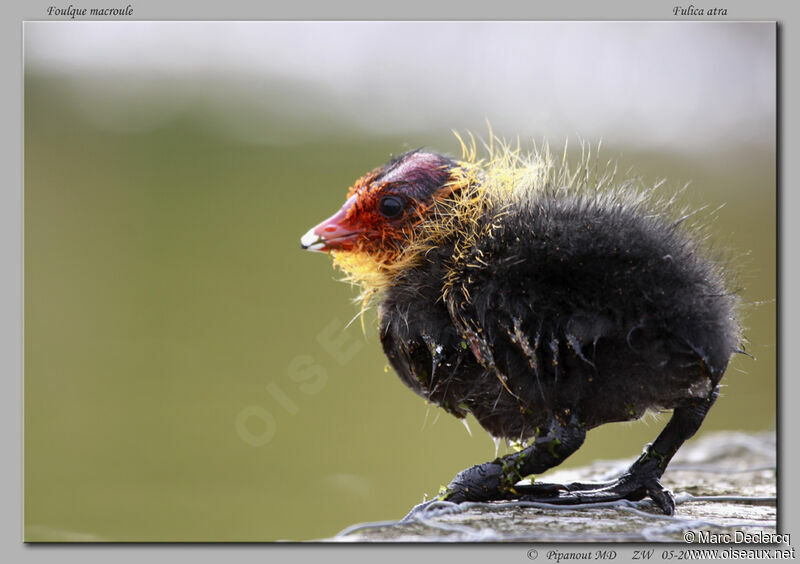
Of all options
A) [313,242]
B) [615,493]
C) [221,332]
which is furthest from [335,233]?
[221,332]

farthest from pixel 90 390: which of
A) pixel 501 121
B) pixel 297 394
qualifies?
pixel 501 121

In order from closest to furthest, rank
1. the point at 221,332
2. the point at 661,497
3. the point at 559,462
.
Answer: the point at 559,462
the point at 661,497
the point at 221,332

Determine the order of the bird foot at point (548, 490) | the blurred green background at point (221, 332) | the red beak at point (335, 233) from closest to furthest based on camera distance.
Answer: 1. the bird foot at point (548, 490)
2. the red beak at point (335, 233)
3. the blurred green background at point (221, 332)

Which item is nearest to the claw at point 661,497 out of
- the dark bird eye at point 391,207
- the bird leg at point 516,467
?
the bird leg at point 516,467

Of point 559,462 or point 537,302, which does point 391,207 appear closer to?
point 537,302

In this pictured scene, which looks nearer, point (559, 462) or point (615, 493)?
point (559, 462)

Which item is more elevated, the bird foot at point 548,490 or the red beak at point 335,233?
the red beak at point 335,233

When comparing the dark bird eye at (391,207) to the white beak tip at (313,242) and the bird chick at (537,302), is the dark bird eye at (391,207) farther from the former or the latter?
the white beak tip at (313,242)

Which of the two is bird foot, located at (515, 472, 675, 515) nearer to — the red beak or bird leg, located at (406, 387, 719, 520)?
bird leg, located at (406, 387, 719, 520)
